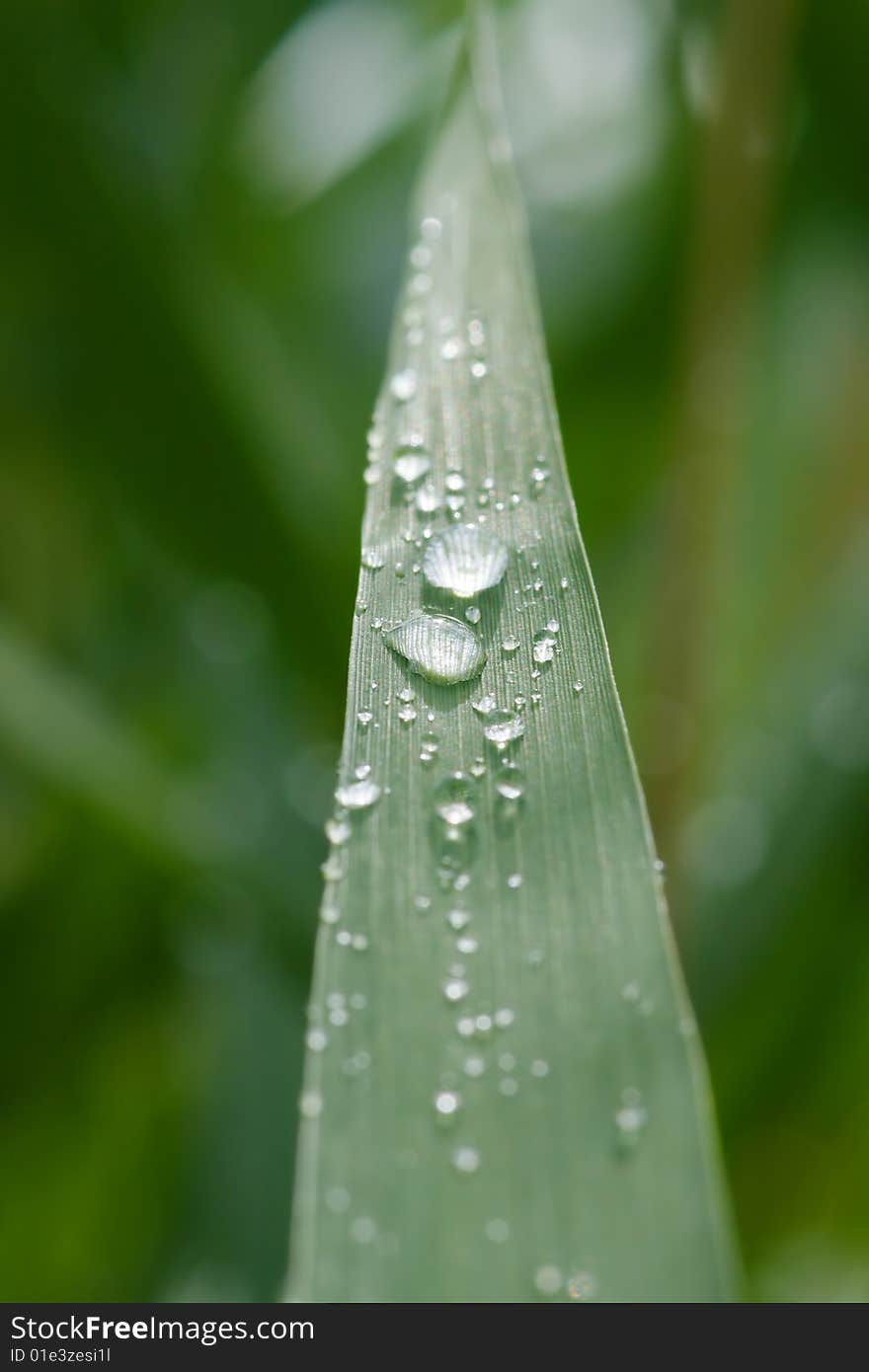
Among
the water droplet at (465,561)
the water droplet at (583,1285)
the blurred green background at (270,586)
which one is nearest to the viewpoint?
the water droplet at (583,1285)

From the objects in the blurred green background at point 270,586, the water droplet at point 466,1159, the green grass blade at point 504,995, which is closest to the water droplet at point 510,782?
the green grass blade at point 504,995

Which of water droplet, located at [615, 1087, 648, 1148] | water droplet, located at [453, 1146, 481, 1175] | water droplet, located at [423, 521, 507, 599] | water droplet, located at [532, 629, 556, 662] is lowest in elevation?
water droplet, located at [453, 1146, 481, 1175]

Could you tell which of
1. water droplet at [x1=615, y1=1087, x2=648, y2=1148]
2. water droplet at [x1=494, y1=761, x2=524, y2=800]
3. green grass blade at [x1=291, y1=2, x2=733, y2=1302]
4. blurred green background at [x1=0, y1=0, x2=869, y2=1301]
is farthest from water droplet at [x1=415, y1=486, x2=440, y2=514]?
blurred green background at [x1=0, y1=0, x2=869, y2=1301]

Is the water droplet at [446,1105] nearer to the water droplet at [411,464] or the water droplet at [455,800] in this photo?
the water droplet at [455,800]

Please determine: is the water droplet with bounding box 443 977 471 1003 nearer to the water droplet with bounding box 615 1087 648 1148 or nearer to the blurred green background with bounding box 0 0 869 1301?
the water droplet with bounding box 615 1087 648 1148
